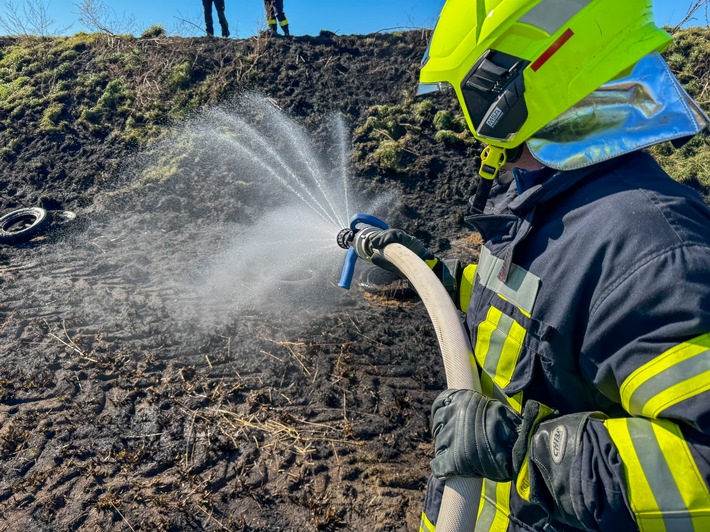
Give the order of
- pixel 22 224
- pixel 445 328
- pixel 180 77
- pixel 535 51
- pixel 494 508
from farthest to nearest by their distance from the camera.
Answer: pixel 180 77
pixel 22 224
pixel 445 328
pixel 494 508
pixel 535 51

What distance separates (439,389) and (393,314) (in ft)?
3.53

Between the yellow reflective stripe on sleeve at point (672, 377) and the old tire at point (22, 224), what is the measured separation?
6.92 m

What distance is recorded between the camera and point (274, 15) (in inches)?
381

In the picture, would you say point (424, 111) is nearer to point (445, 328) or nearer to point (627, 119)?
point (445, 328)

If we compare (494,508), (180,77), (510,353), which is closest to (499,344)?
(510,353)

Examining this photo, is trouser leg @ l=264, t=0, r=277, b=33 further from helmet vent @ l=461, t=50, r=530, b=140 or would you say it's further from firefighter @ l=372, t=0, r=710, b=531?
helmet vent @ l=461, t=50, r=530, b=140

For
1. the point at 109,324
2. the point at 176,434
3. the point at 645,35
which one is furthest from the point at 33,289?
the point at 645,35

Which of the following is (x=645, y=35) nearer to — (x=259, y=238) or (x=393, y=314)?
(x=393, y=314)

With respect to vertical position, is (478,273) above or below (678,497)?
above

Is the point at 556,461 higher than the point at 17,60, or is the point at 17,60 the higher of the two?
the point at 17,60

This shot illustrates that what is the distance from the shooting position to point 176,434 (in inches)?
134

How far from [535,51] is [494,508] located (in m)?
1.72

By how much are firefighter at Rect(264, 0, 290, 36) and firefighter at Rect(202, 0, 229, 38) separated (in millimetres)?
1392

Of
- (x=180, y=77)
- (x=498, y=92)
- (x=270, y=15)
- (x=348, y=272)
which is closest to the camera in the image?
(x=498, y=92)
